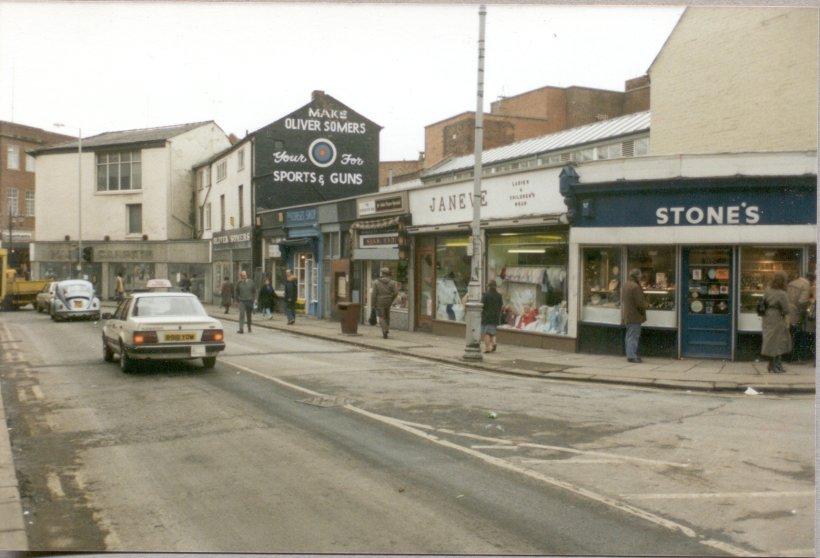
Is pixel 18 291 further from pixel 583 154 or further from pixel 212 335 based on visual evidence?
pixel 583 154

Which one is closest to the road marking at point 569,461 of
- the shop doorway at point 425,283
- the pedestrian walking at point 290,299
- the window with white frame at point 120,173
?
the shop doorway at point 425,283

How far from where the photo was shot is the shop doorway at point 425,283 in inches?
909

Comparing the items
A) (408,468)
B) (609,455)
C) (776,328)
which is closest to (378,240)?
(776,328)

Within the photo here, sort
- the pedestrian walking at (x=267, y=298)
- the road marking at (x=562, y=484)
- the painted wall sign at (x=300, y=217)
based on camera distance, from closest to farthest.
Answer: the road marking at (x=562, y=484) < the pedestrian walking at (x=267, y=298) < the painted wall sign at (x=300, y=217)

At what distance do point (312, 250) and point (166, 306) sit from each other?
17780mm

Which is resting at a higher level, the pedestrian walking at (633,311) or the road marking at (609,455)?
the pedestrian walking at (633,311)

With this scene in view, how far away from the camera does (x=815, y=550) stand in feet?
17.2

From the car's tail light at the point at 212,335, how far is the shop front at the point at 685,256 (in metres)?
8.52

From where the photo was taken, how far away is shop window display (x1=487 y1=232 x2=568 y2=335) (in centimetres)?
1780

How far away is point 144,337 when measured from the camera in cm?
1265

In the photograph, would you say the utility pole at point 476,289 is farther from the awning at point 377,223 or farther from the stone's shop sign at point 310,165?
the awning at point 377,223

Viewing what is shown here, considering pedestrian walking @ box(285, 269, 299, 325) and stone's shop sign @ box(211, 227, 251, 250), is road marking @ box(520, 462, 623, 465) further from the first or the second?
stone's shop sign @ box(211, 227, 251, 250)

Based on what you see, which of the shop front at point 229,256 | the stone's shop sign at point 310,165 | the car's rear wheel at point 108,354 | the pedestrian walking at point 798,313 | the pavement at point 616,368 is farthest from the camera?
the shop front at point 229,256

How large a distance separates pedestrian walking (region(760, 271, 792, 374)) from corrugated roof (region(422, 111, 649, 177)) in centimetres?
1071
